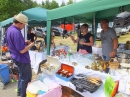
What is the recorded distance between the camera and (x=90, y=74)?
2.61 meters

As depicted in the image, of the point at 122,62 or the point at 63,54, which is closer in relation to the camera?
the point at 122,62

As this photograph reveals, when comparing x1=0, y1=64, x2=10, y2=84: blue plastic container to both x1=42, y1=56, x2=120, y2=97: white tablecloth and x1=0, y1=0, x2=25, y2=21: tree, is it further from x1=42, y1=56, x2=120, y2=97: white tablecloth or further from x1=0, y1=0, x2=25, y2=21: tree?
x1=0, y1=0, x2=25, y2=21: tree

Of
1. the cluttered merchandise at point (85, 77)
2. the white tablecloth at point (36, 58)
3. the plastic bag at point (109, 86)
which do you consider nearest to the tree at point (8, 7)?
the white tablecloth at point (36, 58)

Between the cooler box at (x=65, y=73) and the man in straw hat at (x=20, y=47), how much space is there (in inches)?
22.8

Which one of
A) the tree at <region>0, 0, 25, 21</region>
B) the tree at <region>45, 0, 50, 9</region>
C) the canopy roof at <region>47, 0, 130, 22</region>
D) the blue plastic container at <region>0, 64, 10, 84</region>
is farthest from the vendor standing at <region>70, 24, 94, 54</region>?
the tree at <region>45, 0, 50, 9</region>

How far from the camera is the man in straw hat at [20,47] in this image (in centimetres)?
254

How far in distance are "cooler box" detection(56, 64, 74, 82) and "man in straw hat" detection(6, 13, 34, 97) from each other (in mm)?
579

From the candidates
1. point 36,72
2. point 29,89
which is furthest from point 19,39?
point 36,72

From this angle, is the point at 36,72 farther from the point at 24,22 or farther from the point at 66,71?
the point at 24,22

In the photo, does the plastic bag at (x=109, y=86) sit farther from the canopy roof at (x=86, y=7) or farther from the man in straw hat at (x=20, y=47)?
Result: the man in straw hat at (x=20, y=47)

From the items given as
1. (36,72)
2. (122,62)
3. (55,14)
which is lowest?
(36,72)

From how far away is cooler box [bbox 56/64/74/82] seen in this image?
275cm

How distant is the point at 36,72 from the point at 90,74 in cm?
266

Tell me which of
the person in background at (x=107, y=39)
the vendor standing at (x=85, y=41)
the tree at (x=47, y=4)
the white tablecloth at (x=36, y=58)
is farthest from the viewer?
the tree at (x=47, y=4)
